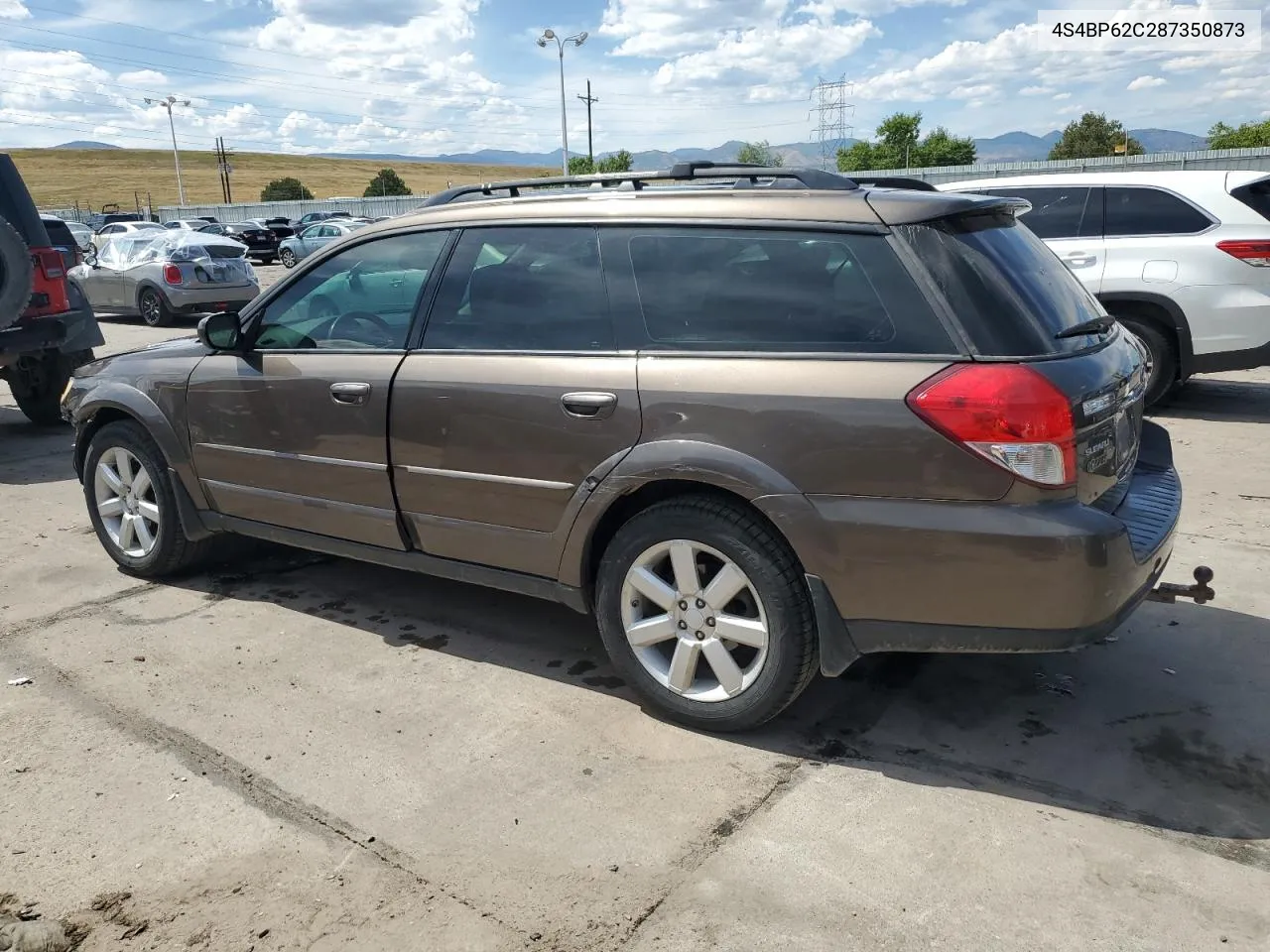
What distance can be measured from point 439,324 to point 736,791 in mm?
2047

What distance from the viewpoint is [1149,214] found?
832 centimetres

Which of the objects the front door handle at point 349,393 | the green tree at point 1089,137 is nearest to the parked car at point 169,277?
the front door handle at point 349,393

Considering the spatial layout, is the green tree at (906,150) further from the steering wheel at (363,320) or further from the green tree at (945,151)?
the steering wheel at (363,320)

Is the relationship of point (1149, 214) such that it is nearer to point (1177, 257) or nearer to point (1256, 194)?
point (1177, 257)

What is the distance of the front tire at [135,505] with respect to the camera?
16.2 ft

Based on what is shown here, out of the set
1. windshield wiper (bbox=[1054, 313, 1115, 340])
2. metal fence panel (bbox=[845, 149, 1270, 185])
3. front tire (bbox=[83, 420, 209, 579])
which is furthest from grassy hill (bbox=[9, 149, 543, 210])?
windshield wiper (bbox=[1054, 313, 1115, 340])

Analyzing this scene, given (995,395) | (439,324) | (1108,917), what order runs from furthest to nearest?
(439,324), (995,395), (1108,917)

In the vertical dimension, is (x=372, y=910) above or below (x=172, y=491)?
below

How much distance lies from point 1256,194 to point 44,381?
10138 millimetres

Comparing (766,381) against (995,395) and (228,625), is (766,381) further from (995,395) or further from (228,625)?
(228,625)

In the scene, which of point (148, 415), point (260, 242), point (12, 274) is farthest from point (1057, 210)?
point (260, 242)

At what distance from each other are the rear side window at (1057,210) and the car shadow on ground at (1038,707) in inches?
199

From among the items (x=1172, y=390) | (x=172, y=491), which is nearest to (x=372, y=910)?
(x=172, y=491)

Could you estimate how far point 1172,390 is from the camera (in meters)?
9.43
